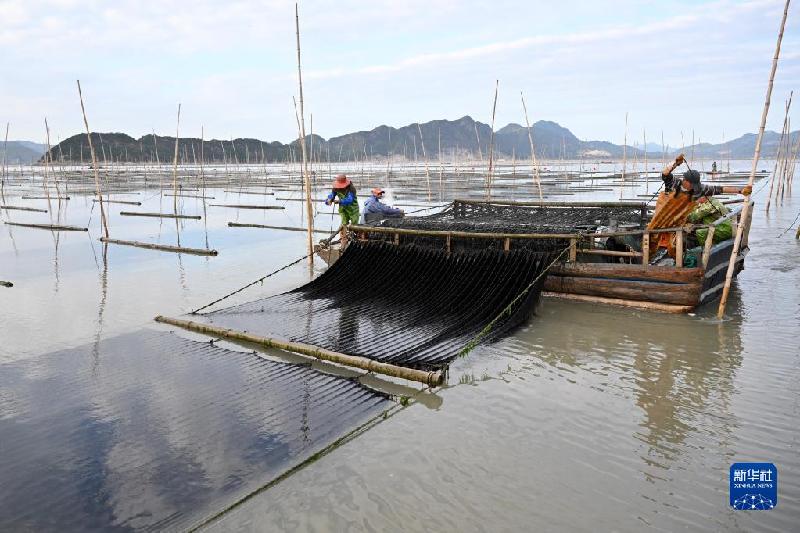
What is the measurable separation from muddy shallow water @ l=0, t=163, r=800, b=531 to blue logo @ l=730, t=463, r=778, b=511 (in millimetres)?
67

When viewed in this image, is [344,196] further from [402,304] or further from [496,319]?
[496,319]

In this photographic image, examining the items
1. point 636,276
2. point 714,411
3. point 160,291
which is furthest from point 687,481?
point 160,291

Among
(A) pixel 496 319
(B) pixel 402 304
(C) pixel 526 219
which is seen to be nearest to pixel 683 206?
(C) pixel 526 219

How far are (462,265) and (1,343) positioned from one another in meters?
6.92

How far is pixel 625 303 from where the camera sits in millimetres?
9297

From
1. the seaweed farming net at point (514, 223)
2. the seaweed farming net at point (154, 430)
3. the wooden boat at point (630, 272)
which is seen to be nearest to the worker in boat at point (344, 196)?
the seaweed farming net at point (514, 223)

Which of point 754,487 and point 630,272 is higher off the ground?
point 630,272

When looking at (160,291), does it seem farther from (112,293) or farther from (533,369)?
(533,369)

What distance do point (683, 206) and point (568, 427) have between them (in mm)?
5641

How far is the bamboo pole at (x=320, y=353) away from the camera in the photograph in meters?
5.93

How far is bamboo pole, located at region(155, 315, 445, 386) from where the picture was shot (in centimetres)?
593

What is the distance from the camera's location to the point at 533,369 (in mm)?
6723

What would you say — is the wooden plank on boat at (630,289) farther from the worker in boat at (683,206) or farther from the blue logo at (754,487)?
the blue logo at (754,487)

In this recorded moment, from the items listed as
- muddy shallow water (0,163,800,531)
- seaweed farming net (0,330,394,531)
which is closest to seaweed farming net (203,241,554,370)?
muddy shallow water (0,163,800,531)
